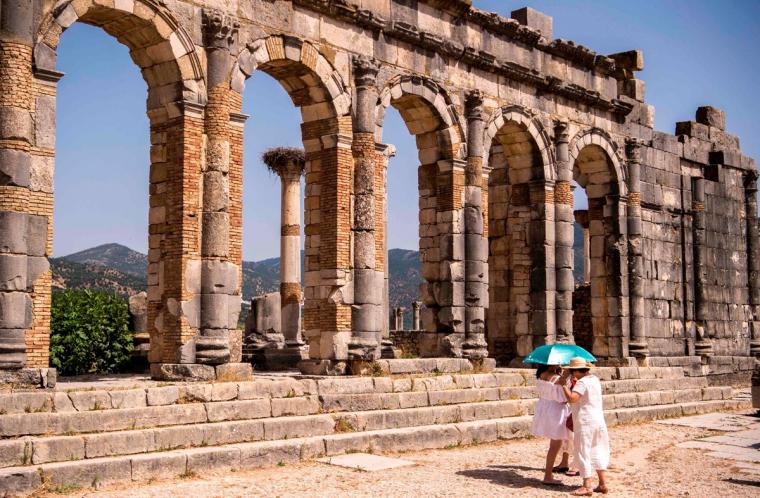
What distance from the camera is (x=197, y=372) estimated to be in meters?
13.0

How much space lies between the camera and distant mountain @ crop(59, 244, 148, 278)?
129375 millimetres

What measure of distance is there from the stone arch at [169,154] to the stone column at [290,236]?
32.4ft

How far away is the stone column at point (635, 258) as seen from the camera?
22141 millimetres

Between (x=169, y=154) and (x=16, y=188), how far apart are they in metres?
2.81

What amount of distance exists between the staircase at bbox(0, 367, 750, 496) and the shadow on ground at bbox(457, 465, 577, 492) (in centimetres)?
175

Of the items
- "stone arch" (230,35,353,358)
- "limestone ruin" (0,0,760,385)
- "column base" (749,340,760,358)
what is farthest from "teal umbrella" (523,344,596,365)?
"column base" (749,340,760,358)

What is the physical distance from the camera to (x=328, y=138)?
15586 mm

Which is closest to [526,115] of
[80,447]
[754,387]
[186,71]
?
[754,387]

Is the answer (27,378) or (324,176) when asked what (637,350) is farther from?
(27,378)

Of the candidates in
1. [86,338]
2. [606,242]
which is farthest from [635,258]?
[86,338]

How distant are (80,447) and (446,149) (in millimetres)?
9684

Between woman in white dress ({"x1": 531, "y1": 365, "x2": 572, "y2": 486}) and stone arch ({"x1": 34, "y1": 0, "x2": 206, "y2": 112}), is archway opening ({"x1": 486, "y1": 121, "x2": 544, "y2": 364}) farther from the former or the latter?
woman in white dress ({"x1": 531, "y1": 365, "x2": 572, "y2": 486})

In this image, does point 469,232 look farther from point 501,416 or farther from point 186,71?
point 186,71

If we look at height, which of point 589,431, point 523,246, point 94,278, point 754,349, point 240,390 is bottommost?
point 589,431
